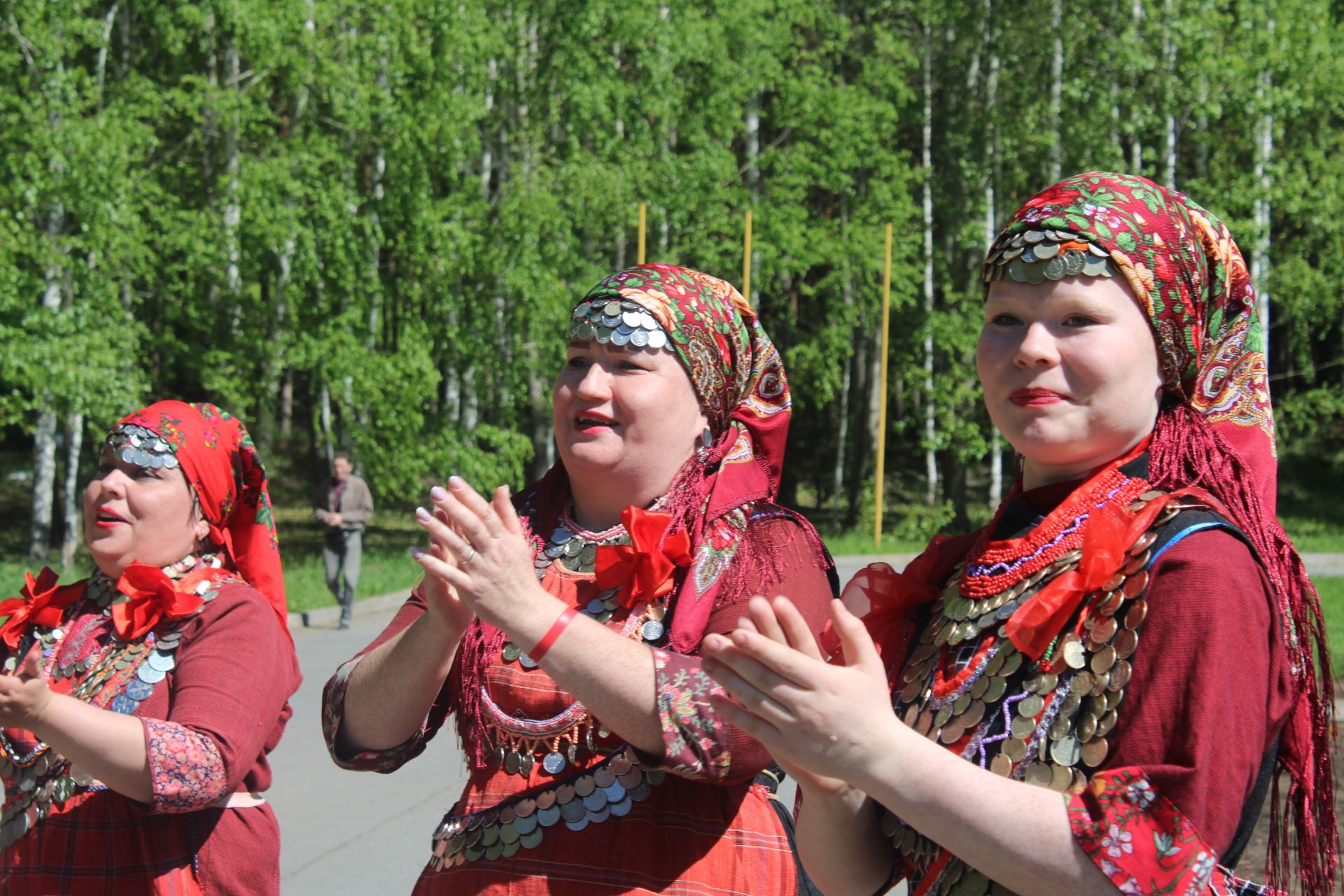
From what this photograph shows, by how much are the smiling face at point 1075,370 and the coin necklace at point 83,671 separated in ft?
6.48

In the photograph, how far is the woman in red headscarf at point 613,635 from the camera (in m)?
2.11

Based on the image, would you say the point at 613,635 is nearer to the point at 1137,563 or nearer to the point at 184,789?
the point at 1137,563

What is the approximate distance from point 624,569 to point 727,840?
0.52 metres

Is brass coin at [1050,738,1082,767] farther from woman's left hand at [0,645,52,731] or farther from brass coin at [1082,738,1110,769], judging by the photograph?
woman's left hand at [0,645,52,731]

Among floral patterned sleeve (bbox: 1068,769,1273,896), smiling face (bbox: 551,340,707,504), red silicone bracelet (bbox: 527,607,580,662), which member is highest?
smiling face (bbox: 551,340,707,504)

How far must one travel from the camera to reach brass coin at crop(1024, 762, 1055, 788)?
1676 mm

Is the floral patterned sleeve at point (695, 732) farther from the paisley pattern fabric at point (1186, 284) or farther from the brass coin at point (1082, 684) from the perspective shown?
the paisley pattern fabric at point (1186, 284)

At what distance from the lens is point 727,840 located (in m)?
2.37

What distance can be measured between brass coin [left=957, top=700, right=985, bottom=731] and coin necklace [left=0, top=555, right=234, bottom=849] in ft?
6.09

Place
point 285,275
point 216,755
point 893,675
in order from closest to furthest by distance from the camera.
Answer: point 893,675, point 216,755, point 285,275

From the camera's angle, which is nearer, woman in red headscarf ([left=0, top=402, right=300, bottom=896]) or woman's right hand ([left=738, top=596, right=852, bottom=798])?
woman's right hand ([left=738, top=596, right=852, bottom=798])

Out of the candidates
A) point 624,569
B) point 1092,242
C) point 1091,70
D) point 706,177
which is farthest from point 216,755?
point 1091,70

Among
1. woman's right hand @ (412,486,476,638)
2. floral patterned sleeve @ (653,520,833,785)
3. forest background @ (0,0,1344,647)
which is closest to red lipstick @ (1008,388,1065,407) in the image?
floral patterned sleeve @ (653,520,833,785)

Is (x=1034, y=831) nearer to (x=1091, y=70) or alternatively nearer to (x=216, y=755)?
(x=216, y=755)
